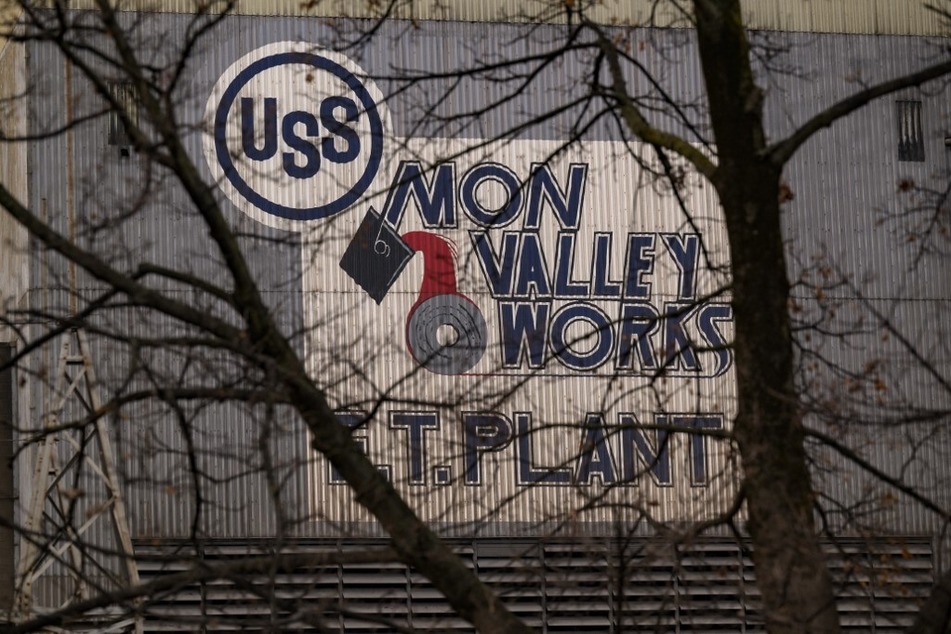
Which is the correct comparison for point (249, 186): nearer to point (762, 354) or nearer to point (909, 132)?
point (909, 132)

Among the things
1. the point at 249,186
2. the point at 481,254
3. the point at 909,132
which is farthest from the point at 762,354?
the point at 909,132

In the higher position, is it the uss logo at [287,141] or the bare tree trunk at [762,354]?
the uss logo at [287,141]

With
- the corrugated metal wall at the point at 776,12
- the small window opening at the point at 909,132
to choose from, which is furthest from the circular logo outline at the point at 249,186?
the small window opening at the point at 909,132

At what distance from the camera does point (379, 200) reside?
30.3m

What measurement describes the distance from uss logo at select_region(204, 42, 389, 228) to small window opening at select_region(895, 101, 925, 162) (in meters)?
10.00

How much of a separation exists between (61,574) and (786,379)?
68.8ft

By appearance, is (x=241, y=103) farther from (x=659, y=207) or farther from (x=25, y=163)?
(x=659, y=207)

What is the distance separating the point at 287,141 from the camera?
98.4 feet

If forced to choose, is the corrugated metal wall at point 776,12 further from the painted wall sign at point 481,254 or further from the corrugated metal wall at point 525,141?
the painted wall sign at point 481,254

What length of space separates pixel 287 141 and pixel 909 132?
11873 millimetres

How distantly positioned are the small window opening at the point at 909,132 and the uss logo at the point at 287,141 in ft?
32.8

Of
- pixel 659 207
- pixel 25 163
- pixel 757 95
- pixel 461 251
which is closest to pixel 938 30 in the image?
pixel 659 207

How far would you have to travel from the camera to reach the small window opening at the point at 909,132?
3206 cm

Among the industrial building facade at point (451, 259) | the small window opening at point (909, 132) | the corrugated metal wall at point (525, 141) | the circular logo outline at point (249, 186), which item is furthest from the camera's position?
the small window opening at point (909, 132)
